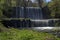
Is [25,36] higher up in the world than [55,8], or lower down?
higher up

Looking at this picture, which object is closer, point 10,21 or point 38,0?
point 10,21

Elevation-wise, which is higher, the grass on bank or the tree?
the grass on bank

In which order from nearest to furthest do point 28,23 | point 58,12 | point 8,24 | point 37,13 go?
1. point 8,24
2. point 28,23
3. point 58,12
4. point 37,13

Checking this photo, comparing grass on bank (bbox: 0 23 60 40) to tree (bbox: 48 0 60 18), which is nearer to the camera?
grass on bank (bbox: 0 23 60 40)

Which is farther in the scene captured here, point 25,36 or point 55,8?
point 55,8

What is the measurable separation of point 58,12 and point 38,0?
24249 mm

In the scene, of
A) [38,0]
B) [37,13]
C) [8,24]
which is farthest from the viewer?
[38,0]

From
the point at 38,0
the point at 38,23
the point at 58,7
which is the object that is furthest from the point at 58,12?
the point at 38,0

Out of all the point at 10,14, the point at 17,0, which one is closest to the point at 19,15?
the point at 10,14

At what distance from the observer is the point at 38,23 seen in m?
36.6

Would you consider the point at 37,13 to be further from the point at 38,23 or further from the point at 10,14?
the point at 38,23

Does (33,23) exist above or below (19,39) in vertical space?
below

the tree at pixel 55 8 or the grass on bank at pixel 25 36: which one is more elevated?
the grass on bank at pixel 25 36

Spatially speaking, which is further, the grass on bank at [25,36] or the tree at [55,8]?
the tree at [55,8]
